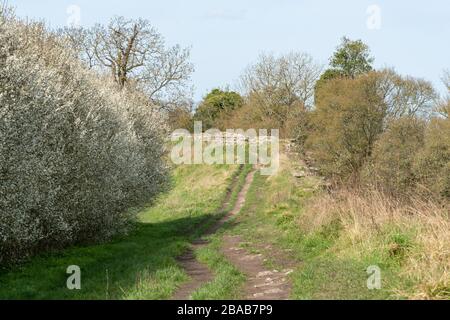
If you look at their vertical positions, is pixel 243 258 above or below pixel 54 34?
below

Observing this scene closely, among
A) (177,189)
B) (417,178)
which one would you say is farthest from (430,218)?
(177,189)

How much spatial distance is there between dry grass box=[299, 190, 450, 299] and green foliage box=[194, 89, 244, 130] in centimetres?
5618

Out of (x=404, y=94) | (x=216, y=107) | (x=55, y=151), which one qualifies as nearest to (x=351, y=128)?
(x=404, y=94)

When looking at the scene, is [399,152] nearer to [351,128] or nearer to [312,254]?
[351,128]

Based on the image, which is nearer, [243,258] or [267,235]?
[243,258]

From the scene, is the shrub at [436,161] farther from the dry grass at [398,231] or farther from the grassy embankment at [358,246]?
the dry grass at [398,231]

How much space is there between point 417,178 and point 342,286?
29044mm

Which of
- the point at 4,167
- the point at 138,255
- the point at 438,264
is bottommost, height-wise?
the point at 138,255

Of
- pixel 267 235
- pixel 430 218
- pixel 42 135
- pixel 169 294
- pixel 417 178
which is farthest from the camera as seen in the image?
pixel 417 178

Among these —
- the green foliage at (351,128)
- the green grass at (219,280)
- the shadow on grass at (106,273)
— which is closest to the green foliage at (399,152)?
the green foliage at (351,128)

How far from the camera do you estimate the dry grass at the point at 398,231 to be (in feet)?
32.0

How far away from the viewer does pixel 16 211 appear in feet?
45.3

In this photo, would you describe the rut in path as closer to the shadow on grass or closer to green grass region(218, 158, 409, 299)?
the shadow on grass
